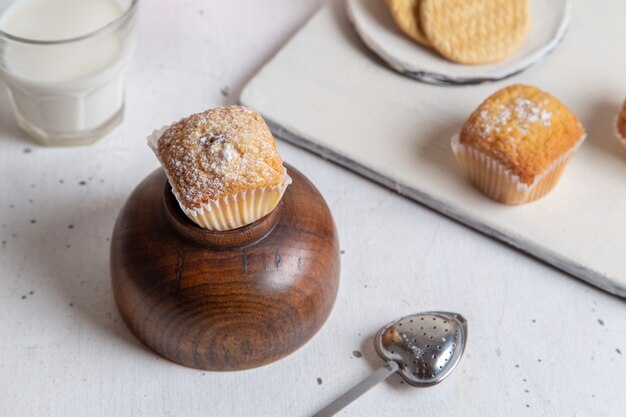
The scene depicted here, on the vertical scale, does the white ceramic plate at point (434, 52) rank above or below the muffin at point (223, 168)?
below

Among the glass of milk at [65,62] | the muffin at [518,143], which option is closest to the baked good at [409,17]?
the muffin at [518,143]

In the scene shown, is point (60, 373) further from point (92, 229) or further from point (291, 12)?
point (291, 12)

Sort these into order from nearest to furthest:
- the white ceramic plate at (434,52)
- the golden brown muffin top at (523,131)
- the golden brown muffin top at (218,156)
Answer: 1. the golden brown muffin top at (218,156)
2. the golden brown muffin top at (523,131)
3. the white ceramic plate at (434,52)

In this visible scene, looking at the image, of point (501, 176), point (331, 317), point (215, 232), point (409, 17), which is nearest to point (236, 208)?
point (215, 232)

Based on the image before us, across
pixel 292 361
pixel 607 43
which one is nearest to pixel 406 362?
pixel 292 361

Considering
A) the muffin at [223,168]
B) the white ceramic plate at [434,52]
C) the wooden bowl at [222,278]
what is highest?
the muffin at [223,168]

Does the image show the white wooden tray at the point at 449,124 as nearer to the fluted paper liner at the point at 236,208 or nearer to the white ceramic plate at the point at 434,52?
the white ceramic plate at the point at 434,52

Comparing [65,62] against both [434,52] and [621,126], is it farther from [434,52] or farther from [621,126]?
[621,126]
